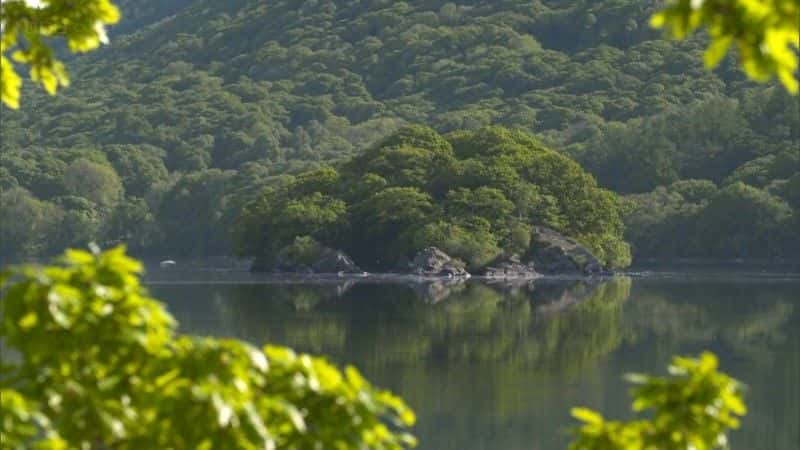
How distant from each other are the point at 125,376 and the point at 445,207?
→ 7957cm

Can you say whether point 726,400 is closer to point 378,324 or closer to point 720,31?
point 720,31

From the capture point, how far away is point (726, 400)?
6.68m

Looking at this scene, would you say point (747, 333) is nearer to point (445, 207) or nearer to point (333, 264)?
point (445, 207)

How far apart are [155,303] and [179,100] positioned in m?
162

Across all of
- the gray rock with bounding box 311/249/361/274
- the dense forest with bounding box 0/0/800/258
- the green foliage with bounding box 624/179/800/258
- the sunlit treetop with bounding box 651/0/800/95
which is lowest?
the gray rock with bounding box 311/249/361/274

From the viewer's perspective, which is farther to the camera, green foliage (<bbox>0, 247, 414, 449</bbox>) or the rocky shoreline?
the rocky shoreline

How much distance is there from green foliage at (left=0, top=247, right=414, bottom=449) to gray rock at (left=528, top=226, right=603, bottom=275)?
76.9 metres

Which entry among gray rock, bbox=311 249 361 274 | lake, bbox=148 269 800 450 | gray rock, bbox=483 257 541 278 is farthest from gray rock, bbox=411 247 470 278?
lake, bbox=148 269 800 450

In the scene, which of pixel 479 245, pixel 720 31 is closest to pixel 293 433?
pixel 720 31

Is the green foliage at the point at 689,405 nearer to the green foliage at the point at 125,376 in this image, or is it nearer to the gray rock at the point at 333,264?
the green foliage at the point at 125,376

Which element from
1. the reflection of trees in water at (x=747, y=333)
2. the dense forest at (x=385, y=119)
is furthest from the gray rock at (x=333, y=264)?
the reflection of trees in water at (x=747, y=333)

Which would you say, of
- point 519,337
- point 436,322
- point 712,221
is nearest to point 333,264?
point 712,221

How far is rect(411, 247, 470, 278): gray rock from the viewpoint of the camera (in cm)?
8294

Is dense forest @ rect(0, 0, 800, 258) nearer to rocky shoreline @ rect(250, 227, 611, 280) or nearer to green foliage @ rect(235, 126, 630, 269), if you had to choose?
rocky shoreline @ rect(250, 227, 611, 280)
